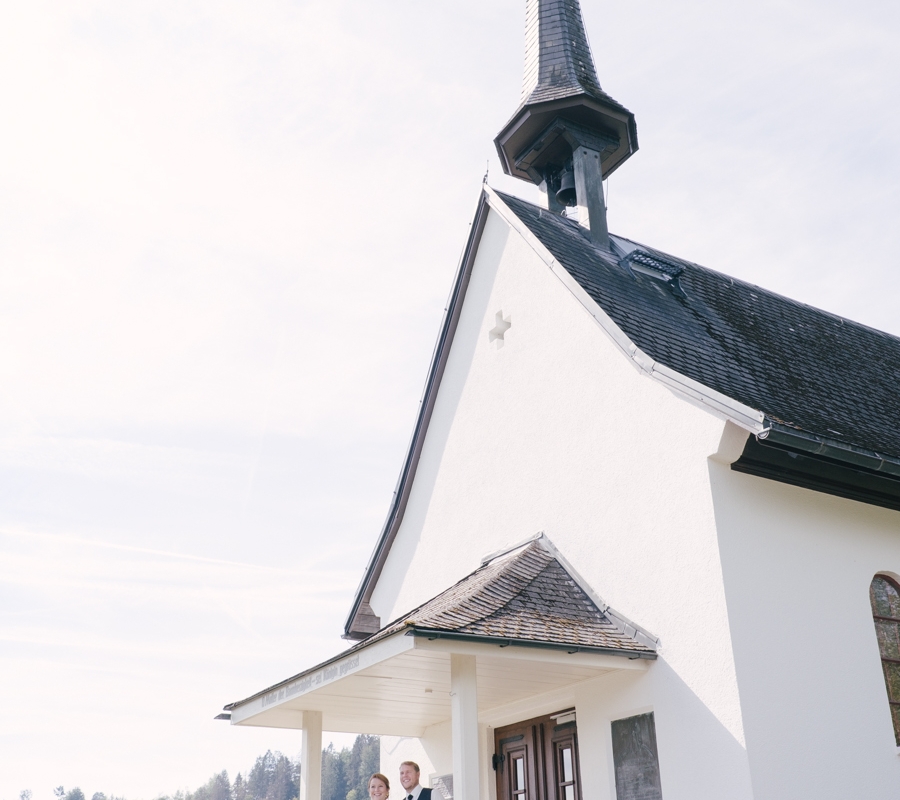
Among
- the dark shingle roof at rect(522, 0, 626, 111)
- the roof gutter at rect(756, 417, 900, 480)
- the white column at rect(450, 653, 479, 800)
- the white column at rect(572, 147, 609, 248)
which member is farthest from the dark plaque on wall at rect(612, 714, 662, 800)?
the dark shingle roof at rect(522, 0, 626, 111)

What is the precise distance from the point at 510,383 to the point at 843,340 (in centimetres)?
536

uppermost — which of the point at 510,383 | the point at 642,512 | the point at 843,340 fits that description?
the point at 843,340

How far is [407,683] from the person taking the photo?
8859 millimetres

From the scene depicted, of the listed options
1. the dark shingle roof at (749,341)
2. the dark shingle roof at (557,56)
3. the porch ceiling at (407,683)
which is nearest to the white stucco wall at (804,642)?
the dark shingle roof at (749,341)

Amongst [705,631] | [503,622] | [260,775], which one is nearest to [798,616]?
[705,631]

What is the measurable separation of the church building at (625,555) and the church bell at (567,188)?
7.65 feet

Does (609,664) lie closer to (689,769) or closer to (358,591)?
(689,769)

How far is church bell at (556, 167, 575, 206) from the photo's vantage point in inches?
578

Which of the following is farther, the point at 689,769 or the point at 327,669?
the point at 327,669

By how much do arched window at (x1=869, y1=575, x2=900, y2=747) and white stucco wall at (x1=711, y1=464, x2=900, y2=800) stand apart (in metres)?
0.17

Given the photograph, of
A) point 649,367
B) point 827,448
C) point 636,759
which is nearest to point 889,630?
point 827,448

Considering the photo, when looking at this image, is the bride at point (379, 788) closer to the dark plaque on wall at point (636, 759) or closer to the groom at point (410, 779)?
the groom at point (410, 779)

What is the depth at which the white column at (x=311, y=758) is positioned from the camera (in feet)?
30.9

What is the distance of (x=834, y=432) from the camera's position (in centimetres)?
901
